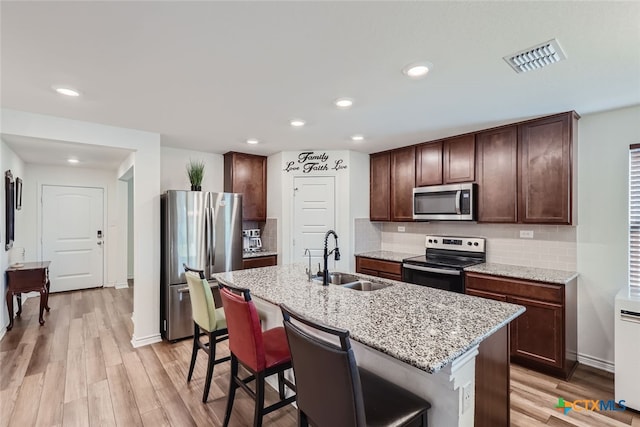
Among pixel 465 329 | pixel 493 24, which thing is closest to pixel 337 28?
pixel 493 24

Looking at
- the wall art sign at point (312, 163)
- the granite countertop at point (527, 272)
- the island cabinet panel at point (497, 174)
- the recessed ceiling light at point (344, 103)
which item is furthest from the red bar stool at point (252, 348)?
the wall art sign at point (312, 163)

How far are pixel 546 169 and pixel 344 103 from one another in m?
2.06

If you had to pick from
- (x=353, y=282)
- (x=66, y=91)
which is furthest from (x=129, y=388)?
(x=66, y=91)

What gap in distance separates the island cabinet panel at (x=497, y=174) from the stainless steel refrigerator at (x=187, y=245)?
3000 millimetres

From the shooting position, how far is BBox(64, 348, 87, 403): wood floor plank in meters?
2.49

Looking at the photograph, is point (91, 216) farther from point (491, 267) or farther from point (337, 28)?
point (491, 267)

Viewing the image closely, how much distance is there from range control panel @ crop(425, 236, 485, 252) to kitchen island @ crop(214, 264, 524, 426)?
1.84 m

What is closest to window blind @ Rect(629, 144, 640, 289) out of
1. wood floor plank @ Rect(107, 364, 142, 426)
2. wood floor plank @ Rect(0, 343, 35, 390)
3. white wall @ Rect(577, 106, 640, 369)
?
white wall @ Rect(577, 106, 640, 369)

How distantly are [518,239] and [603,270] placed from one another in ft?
2.46

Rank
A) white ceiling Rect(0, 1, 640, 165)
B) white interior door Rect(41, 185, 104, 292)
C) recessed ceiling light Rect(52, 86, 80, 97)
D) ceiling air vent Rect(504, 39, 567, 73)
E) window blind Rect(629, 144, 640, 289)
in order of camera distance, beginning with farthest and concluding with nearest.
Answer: white interior door Rect(41, 185, 104, 292)
window blind Rect(629, 144, 640, 289)
recessed ceiling light Rect(52, 86, 80, 97)
ceiling air vent Rect(504, 39, 567, 73)
white ceiling Rect(0, 1, 640, 165)

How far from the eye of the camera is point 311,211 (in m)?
4.57

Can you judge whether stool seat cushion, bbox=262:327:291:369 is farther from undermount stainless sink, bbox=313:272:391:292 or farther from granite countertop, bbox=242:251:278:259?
granite countertop, bbox=242:251:278:259

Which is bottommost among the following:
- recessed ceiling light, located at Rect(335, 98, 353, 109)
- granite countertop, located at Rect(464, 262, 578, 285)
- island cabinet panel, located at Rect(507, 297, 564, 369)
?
island cabinet panel, located at Rect(507, 297, 564, 369)

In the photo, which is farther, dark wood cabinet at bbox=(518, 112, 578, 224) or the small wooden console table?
the small wooden console table
